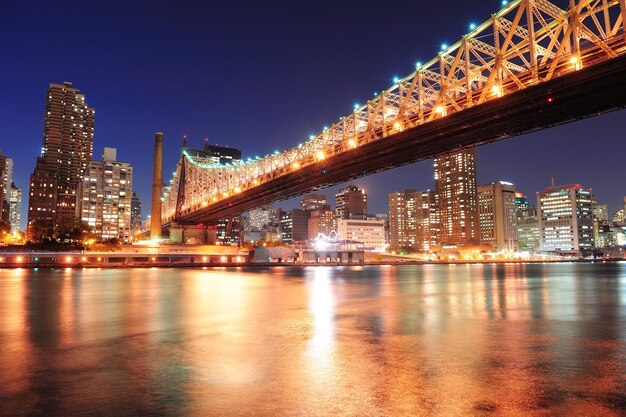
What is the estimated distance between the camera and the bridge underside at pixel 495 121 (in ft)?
97.3

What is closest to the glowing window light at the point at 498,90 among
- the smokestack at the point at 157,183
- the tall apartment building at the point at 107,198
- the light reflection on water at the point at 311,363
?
the light reflection on water at the point at 311,363

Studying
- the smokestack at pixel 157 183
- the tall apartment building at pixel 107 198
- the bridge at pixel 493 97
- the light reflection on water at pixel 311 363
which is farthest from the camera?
the tall apartment building at pixel 107 198

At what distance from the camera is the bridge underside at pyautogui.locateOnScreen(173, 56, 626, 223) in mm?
29672

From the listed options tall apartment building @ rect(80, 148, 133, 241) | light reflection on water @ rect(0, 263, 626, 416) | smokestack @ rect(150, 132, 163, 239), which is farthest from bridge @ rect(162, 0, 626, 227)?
tall apartment building @ rect(80, 148, 133, 241)

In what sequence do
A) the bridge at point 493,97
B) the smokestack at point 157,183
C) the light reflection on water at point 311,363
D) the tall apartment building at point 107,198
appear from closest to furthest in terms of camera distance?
the light reflection on water at point 311,363, the bridge at point 493,97, the smokestack at point 157,183, the tall apartment building at point 107,198

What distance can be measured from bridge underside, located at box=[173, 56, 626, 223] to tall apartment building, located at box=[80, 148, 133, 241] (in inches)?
5469

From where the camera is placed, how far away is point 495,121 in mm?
37656

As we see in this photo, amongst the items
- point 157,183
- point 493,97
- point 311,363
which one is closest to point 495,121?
point 493,97

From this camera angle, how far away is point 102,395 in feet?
24.2

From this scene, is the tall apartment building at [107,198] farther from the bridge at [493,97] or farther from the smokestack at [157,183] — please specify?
the bridge at [493,97]

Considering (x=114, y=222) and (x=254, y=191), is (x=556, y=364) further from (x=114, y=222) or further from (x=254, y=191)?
(x=114, y=222)

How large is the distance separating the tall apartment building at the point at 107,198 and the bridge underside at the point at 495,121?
456 feet

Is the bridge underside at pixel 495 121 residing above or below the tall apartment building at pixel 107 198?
below

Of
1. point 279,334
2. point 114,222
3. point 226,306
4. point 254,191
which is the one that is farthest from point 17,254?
point 114,222
